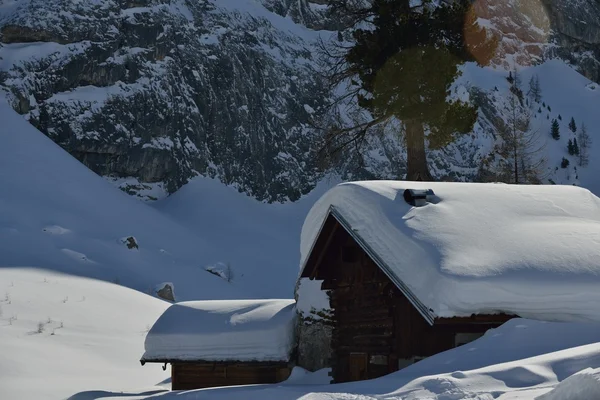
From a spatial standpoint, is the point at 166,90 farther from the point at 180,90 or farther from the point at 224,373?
the point at 224,373

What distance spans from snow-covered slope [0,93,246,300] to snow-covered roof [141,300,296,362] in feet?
51.9

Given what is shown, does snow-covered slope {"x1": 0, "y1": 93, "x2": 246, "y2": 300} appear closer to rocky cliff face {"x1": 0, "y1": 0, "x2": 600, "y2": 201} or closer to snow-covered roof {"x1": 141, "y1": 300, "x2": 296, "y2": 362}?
rocky cliff face {"x1": 0, "y1": 0, "x2": 600, "y2": 201}

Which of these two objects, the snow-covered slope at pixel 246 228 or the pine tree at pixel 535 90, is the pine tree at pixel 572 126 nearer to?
the pine tree at pixel 535 90

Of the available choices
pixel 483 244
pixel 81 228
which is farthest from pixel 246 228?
pixel 483 244

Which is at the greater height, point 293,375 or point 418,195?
point 418,195

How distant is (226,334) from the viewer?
17.9 m

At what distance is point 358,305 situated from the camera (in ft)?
49.5

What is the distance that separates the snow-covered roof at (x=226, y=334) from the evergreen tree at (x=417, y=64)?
6010mm

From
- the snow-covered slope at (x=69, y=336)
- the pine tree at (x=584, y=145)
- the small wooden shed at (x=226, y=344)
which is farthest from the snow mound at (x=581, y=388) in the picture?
the pine tree at (x=584, y=145)

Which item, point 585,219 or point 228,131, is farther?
point 228,131

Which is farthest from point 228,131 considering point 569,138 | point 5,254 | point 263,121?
point 569,138

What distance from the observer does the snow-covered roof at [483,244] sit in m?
11.5

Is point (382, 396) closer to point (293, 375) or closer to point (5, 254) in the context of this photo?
point (293, 375)

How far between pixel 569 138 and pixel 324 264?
71.4 meters
